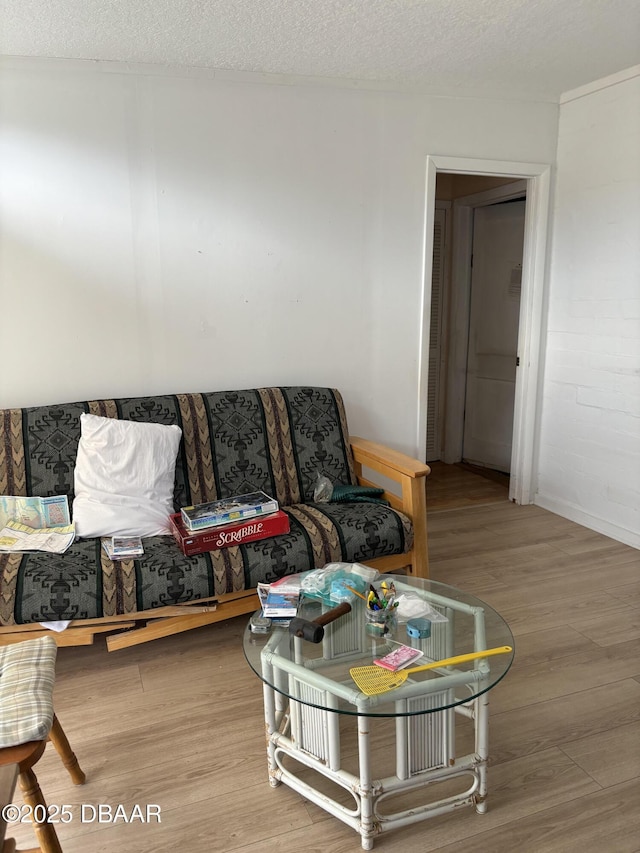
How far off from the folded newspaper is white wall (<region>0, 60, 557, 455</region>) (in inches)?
23.7

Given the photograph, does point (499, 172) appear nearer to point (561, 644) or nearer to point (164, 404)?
point (164, 404)

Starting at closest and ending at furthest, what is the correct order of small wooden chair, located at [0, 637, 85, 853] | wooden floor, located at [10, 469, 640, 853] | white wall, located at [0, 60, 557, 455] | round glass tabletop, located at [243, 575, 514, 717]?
1. small wooden chair, located at [0, 637, 85, 853]
2. round glass tabletop, located at [243, 575, 514, 717]
3. wooden floor, located at [10, 469, 640, 853]
4. white wall, located at [0, 60, 557, 455]

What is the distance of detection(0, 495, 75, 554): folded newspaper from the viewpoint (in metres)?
2.52

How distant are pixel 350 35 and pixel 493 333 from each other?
265 centimetres

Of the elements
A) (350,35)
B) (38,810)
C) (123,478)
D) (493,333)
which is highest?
(350,35)

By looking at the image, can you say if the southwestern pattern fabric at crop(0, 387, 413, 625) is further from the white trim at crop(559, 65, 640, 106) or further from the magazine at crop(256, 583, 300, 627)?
the white trim at crop(559, 65, 640, 106)

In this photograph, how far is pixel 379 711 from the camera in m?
1.52

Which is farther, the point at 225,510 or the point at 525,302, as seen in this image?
the point at 525,302

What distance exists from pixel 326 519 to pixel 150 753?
1.09 metres

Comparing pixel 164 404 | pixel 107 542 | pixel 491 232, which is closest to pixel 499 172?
pixel 491 232

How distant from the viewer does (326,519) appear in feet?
8.90

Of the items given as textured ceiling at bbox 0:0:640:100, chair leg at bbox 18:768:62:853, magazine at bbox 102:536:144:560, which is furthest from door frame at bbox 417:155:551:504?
chair leg at bbox 18:768:62:853

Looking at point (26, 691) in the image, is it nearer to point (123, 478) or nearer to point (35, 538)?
point (35, 538)

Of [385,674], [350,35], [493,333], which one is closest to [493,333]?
[493,333]
